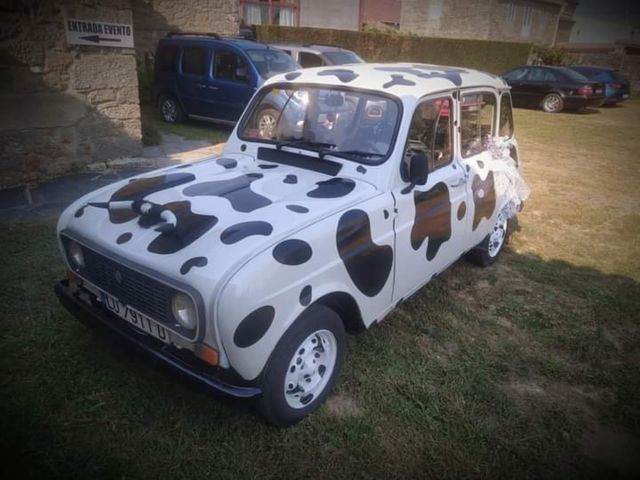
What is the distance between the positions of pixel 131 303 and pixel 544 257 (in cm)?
431

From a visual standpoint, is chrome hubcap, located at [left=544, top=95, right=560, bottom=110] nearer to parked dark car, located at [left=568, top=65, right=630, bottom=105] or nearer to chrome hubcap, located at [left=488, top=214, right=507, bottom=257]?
parked dark car, located at [left=568, top=65, right=630, bottom=105]

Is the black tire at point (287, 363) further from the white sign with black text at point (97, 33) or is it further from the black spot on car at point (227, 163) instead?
the white sign with black text at point (97, 33)

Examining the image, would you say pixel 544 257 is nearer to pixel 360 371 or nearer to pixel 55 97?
pixel 360 371

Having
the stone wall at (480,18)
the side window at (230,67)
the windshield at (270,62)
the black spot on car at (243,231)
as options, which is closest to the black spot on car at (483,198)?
the black spot on car at (243,231)

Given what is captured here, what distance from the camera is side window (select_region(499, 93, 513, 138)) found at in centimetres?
421

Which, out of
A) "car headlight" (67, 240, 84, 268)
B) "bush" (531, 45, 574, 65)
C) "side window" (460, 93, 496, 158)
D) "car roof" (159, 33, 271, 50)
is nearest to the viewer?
"car headlight" (67, 240, 84, 268)

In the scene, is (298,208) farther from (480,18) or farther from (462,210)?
(480,18)

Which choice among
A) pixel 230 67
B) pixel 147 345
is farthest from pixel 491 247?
pixel 230 67

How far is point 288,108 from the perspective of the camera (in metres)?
3.25

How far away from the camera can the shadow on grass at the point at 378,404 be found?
2.25m

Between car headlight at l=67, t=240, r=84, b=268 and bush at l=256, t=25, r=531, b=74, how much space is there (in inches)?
854

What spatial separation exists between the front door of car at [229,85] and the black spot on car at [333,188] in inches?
258

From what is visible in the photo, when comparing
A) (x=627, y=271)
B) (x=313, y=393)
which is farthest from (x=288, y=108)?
(x=627, y=271)

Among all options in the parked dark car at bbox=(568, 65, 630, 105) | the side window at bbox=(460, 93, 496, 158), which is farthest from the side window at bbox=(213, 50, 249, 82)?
the parked dark car at bbox=(568, 65, 630, 105)
